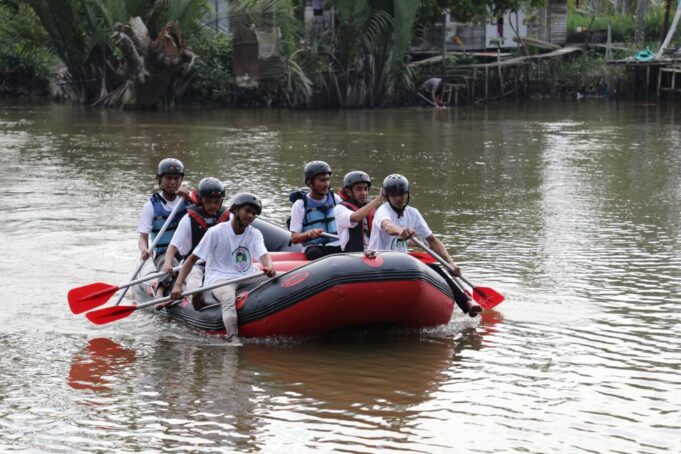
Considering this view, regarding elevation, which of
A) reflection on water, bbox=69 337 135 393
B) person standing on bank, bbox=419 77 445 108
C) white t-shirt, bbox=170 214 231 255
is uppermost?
person standing on bank, bbox=419 77 445 108

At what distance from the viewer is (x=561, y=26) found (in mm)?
47531

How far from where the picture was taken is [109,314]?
10016 millimetres

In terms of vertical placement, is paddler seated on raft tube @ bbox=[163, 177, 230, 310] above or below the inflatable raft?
above

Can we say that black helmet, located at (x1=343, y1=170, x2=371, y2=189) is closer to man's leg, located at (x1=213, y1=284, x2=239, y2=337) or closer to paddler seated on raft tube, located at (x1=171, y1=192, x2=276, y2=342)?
paddler seated on raft tube, located at (x1=171, y1=192, x2=276, y2=342)

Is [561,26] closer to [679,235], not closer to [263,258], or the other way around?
[679,235]

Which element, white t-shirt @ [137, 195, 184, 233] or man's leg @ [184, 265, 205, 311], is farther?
white t-shirt @ [137, 195, 184, 233]

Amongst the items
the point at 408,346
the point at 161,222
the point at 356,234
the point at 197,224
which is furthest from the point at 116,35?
the point at 408,346

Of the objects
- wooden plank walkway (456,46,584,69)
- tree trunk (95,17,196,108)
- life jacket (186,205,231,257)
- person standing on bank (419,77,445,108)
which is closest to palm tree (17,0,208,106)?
tree trunk (95,17,196,108)

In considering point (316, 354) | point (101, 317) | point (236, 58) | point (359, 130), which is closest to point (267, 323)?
point (316, 354)

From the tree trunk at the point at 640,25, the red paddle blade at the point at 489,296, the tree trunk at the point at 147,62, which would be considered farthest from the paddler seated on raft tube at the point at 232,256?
the tree trunk at the point at 640,25

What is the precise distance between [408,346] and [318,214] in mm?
1860

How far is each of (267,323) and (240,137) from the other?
18.2 m

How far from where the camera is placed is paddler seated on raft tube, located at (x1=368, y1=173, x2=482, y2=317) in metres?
9.61

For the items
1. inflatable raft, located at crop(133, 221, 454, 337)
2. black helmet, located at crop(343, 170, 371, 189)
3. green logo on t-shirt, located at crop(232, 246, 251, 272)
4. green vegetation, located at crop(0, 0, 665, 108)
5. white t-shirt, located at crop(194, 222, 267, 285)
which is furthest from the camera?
green vegetation, located at crop(0, 0, 665, 108)
